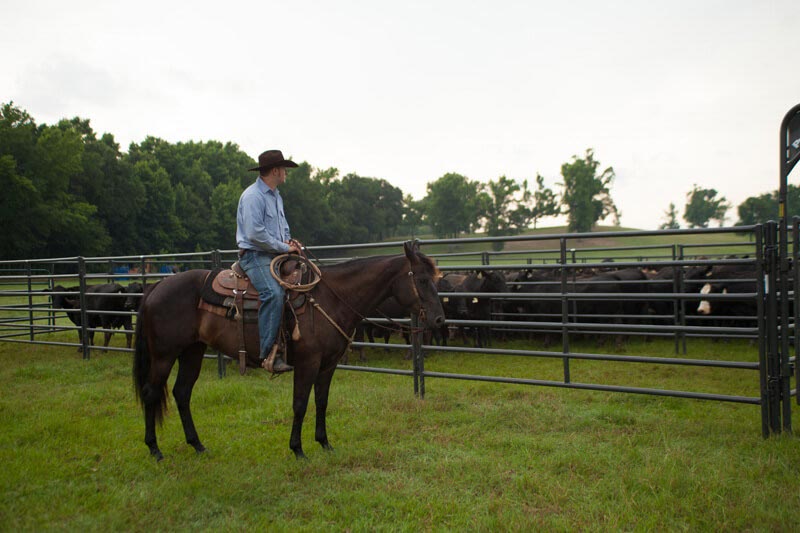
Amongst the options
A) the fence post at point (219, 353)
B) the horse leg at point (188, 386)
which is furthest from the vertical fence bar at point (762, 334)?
the fence post at point (219, 353)

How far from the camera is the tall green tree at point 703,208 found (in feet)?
296

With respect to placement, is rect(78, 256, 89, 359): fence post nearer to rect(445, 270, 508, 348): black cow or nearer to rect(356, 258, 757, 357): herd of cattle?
rect(356, 258, 757, 357): herd of cattle

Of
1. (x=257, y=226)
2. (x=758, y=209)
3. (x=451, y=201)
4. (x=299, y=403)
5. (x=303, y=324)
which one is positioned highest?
(x=451, y=201)

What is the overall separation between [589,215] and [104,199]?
62539 mm

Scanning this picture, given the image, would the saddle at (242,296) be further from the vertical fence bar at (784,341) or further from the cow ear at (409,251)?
the vertical fence bar at (784,341)

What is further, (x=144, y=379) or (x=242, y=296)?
(x=144, y=379)

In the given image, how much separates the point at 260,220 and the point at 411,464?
2426 mm

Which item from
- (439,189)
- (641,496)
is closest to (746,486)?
(641,496)

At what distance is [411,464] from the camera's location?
179 inches

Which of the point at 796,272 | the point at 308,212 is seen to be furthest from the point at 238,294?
the point at 308,212

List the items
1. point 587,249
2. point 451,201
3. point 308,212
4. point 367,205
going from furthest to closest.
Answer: point 367,205
point 451,201
point 308,212
point 587,249

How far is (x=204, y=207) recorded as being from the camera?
67.3m

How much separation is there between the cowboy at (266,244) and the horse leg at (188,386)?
0.94 meters

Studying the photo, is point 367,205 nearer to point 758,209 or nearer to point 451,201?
point 451,201
